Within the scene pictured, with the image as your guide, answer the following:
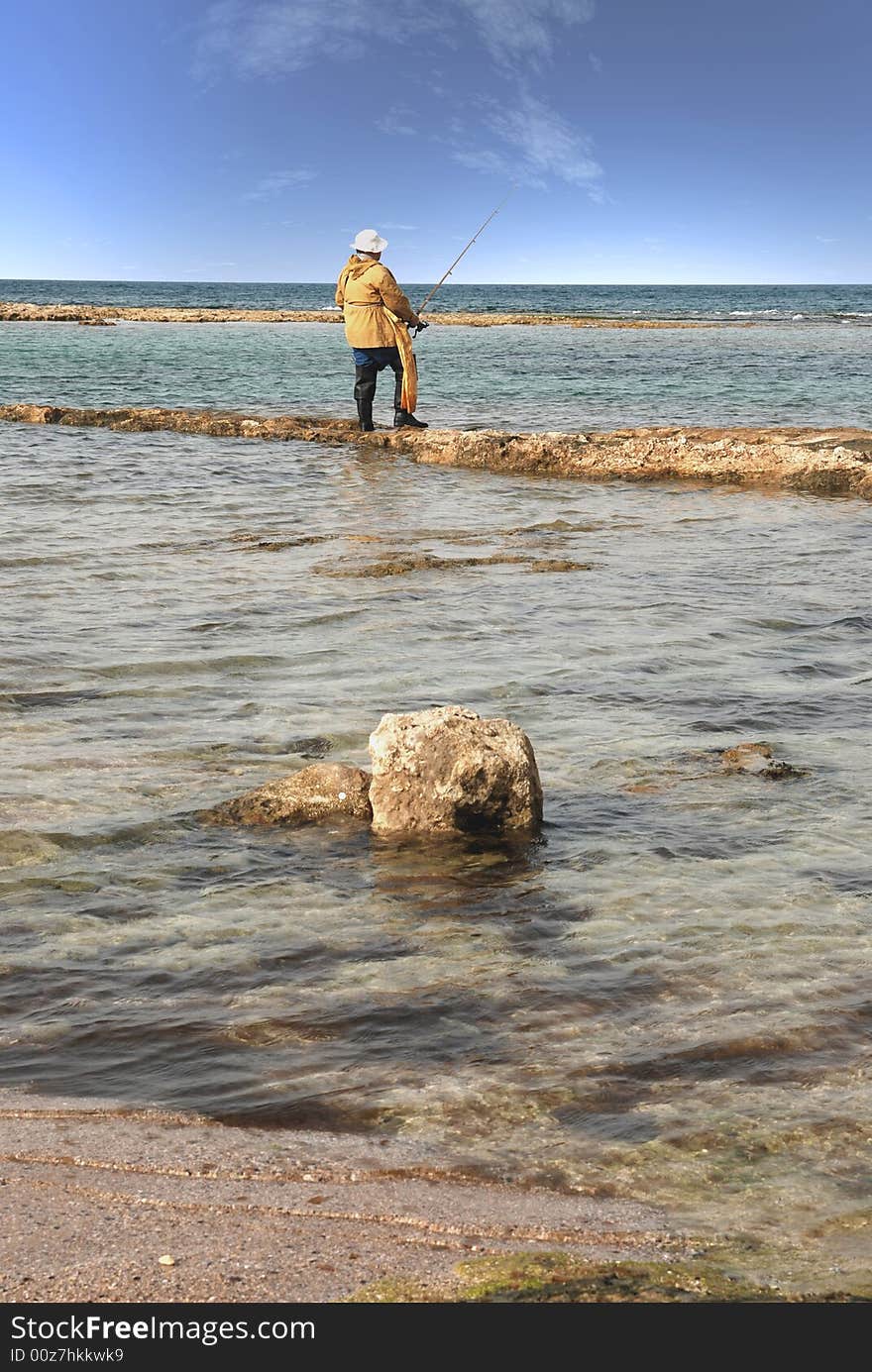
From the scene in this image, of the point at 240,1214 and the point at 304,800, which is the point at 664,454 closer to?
the point at 304,800

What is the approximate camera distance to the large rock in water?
4469 mm

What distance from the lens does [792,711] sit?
19.4 feet

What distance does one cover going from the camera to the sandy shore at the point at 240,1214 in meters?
2.19

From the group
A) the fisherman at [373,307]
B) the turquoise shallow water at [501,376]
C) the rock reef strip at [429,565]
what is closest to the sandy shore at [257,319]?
the turquoise shallow water at [501,376]

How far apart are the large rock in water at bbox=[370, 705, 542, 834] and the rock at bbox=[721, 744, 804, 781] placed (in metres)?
1.02

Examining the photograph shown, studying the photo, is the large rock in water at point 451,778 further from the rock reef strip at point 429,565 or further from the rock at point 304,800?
the rock reef strip at point 429,565

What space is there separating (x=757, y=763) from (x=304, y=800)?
1839mm

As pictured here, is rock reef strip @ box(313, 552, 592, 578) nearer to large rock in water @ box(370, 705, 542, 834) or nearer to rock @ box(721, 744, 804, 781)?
rock @ box(721, 744, 804, 781)

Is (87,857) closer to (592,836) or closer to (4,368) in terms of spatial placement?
(592,836)

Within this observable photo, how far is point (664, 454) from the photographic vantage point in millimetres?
13961

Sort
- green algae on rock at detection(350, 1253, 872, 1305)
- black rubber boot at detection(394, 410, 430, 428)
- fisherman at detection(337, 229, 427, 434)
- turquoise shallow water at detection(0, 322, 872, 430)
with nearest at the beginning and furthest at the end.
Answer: green algae on rock at detection(350, 1253, 872, 1305), fisherman at detection(337, 229, 427, 434), black rubber boot at detection(394, 410, 430, 428), turquoise shallow water at detection(0, 322, 872, 430)

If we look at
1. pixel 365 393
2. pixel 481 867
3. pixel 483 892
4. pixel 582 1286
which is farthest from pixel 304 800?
pixel 365 393

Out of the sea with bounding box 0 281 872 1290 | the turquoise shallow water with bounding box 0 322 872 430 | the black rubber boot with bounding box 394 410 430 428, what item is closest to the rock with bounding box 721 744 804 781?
the sea with bounding box 0 281 872 1290

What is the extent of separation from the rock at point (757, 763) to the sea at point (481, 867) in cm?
7
